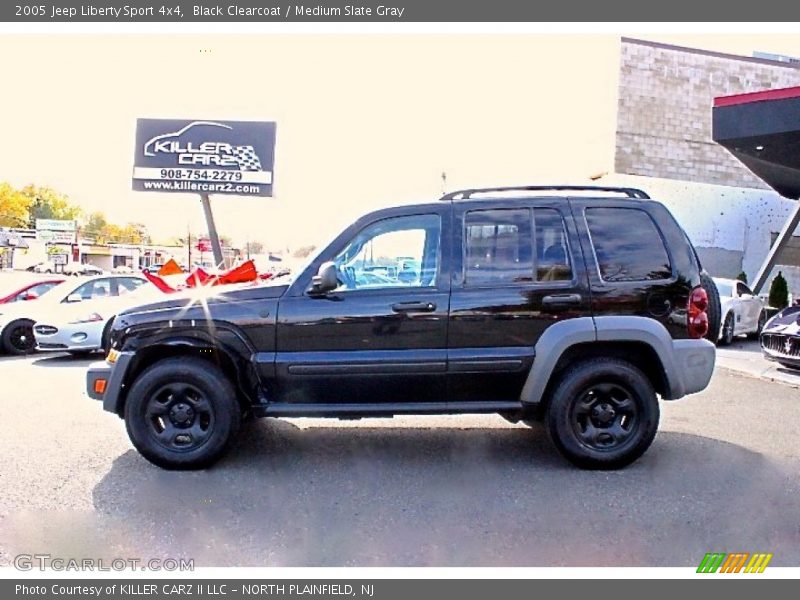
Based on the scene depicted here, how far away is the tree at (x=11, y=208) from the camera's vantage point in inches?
3019

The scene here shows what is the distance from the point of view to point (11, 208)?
77875 millimetres

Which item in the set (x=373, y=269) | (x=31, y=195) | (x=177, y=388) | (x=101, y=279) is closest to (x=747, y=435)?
(x=373, y=269)

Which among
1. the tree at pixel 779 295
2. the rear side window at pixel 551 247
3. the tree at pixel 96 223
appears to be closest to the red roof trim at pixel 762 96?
the tree at pixel 779 295

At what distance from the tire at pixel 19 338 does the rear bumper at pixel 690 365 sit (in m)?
10.5

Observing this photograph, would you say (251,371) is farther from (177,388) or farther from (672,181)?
(672,181)

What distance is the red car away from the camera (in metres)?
10.6

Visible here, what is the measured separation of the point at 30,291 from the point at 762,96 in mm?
14899

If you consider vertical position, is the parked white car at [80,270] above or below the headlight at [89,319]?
above

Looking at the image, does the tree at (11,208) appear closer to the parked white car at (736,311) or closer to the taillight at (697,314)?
the parked white car at (736,311)

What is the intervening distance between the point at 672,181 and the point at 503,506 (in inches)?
743

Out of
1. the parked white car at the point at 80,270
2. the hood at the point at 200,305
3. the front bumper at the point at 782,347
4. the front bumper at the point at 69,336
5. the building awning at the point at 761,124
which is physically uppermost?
the building awning at the point at 761,124

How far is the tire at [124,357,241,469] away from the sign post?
51.7 feet

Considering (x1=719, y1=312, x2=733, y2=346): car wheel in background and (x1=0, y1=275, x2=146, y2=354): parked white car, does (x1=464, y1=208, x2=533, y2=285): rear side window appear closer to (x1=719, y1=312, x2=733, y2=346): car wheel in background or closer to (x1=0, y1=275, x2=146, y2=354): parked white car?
(x1=0, y1=275, x2=146, y2=354): parked white car

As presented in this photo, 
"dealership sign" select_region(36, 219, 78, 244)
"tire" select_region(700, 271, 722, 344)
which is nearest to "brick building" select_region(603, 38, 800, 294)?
"tire" select_region(700, 271, 722, 344)
